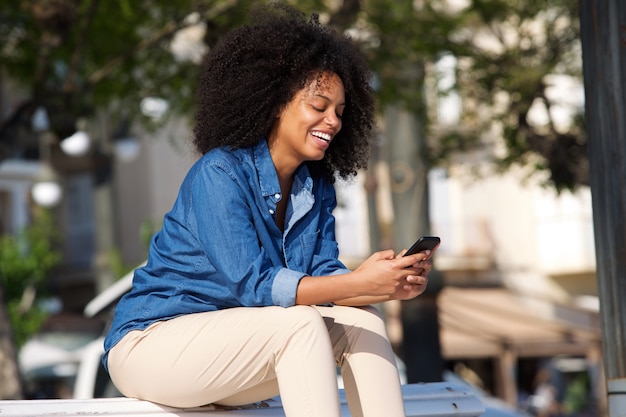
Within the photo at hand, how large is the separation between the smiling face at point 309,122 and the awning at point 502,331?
1795cm

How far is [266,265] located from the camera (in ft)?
10.8

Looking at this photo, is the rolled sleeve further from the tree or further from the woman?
the tree

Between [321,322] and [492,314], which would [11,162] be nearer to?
[492,314]

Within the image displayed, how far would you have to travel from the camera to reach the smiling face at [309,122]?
3.57m

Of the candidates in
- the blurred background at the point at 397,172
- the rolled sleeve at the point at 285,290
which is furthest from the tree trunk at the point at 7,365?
the rolled sleeve at the point at 285,290

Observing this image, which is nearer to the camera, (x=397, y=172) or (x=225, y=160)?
(x=225, y=160)

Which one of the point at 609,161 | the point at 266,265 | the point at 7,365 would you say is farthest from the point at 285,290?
the point at 7,365

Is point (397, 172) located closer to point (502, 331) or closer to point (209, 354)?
point (209, 354)

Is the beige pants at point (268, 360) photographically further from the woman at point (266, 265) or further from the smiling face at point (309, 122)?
the smiling face at point (309, 122)

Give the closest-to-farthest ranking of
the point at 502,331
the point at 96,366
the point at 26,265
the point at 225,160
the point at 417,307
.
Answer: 1. the point at 225,160
2. the point at 96,366
3. the point at 417,307
4. the point at 26,265
5. the point at 502,331

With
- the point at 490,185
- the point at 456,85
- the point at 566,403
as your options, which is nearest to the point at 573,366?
the point at 566,403

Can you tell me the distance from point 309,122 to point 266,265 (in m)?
0.49

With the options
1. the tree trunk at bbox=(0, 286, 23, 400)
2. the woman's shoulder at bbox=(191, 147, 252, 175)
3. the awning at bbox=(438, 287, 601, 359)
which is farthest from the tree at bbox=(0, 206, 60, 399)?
the woman's shoulder at bbox=(191, 147, 252, 175)

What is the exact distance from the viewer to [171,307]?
342 cm
